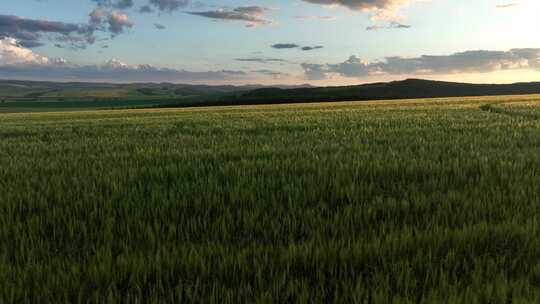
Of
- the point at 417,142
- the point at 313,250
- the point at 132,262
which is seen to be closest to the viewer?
the point at 132,262

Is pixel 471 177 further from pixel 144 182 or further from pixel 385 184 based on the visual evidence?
pixel 144 182

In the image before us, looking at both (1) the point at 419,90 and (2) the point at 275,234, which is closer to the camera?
(2) the point at 275,234

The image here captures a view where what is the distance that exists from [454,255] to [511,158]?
404 centimetres

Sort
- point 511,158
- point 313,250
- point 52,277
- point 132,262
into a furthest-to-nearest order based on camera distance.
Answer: point 511,158
point 313,250
point 132,262
point 52,277

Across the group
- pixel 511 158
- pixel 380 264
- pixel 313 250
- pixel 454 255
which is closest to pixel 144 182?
pixel 313 250

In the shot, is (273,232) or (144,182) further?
(144,182)

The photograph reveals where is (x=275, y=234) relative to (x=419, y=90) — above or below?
below

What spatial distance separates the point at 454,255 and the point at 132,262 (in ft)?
6.03

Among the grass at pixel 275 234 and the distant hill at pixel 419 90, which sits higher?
the distant hill at pixel 419 90

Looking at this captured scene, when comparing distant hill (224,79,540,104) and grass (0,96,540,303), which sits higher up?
distant hill (224,79,540,104)

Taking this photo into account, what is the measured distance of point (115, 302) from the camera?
74.3 inches

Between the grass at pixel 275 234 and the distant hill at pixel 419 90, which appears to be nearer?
the grass at pixel 275 234

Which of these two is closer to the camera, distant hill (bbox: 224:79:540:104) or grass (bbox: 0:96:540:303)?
grass (bbox: 0:96:540:303)

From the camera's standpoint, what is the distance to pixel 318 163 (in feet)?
17.0
